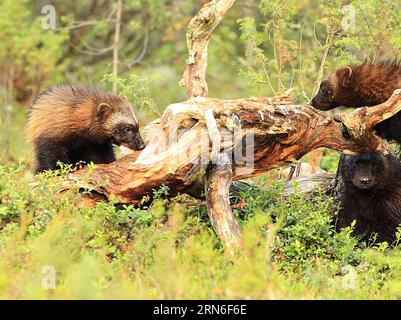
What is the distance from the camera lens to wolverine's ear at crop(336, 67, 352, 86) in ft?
31.4

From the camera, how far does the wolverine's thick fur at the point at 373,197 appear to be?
29.4 ft

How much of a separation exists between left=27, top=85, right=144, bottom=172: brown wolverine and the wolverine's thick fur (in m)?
2.39

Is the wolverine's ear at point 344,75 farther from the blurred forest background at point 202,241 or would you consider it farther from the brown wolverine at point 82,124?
the brown wolverine at point 82,124

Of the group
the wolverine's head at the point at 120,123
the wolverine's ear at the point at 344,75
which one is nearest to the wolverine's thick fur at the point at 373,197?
the wolverine's ear at the point at 344,75

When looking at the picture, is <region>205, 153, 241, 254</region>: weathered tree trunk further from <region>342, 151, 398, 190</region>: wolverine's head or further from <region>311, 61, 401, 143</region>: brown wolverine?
<region>311, 61, 401, 143</region>: brown wolverine

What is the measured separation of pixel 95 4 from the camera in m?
19.6

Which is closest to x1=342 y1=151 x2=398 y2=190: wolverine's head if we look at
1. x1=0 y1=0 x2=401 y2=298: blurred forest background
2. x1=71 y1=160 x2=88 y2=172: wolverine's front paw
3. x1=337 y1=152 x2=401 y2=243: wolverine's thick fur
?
x1=337 y1=152 x2=401 y2=243: wolverine's thick fur

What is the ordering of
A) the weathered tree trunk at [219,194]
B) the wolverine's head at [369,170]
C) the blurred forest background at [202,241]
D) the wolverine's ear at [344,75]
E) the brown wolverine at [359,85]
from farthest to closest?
the wolverine's ear at [344,75] < the brown wolverine at [359,85] < the wolverine's head at [369,170] < the weathered tree trunk at [219,194] < the blurred forest background at [202,241]

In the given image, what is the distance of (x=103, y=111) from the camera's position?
9.27m

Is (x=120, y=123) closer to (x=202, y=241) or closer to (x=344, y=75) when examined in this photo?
(x=344, y=75)

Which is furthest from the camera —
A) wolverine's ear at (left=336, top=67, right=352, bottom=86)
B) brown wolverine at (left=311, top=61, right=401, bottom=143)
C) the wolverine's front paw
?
wolverine's ear at (left=336, top=67, right=352, bottom=86)

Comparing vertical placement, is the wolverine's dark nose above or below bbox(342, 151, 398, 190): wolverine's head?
above

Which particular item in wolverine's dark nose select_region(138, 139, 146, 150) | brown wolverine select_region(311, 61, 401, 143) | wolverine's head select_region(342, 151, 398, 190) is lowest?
wolverine's head select_region(342, 151, 398, 190)

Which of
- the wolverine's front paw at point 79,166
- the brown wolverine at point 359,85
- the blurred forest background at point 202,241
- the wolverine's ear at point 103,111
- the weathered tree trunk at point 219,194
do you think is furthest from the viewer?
the brown wolverine at point 359,85
